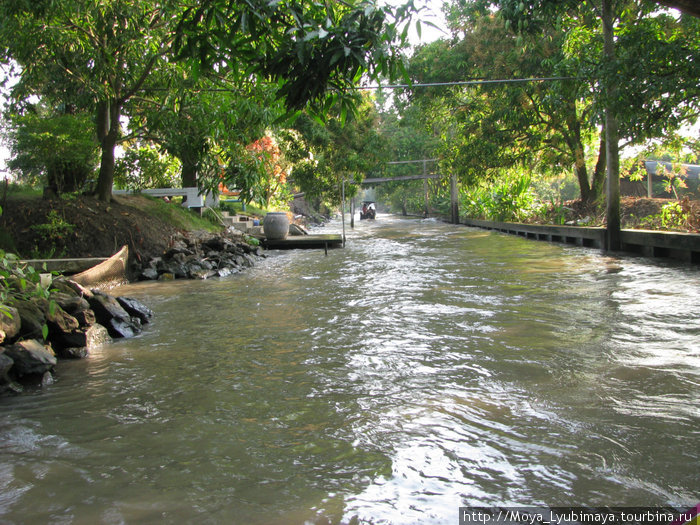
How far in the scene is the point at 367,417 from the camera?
4113mm

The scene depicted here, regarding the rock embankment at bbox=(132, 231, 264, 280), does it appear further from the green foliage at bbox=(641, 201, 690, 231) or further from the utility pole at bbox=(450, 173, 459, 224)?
the utility pole at bbox=(450, 173, 459, 224)

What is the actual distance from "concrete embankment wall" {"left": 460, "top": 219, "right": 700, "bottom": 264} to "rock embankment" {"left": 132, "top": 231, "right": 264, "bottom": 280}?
10.1 m

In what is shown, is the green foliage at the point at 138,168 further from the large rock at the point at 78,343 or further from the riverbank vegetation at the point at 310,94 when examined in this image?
the large rock at the point at 78,343

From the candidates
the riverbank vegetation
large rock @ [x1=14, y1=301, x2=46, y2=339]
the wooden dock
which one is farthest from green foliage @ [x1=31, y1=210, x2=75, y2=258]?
the wooden dock

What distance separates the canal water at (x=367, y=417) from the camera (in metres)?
3.00

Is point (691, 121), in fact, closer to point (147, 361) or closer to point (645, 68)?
point (645, 68)

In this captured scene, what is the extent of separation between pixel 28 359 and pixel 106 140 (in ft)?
31.4

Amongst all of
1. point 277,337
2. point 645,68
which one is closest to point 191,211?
point 277,337

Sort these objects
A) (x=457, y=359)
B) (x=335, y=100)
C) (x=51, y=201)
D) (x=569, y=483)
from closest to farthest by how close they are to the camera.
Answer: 1. (x=569, y=483)
2. (x=335, y=100)
3. (x=457, y=359)
4. (x=51, y=201)

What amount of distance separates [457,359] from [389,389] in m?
1.10

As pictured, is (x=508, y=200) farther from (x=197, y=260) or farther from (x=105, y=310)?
(x=105, y=310)

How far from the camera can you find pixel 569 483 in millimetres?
3059

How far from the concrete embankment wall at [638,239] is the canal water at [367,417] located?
4.21 meters

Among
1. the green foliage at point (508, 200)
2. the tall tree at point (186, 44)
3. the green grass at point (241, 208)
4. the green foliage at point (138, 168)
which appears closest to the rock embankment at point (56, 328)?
the tall tree at point (186, 44)
